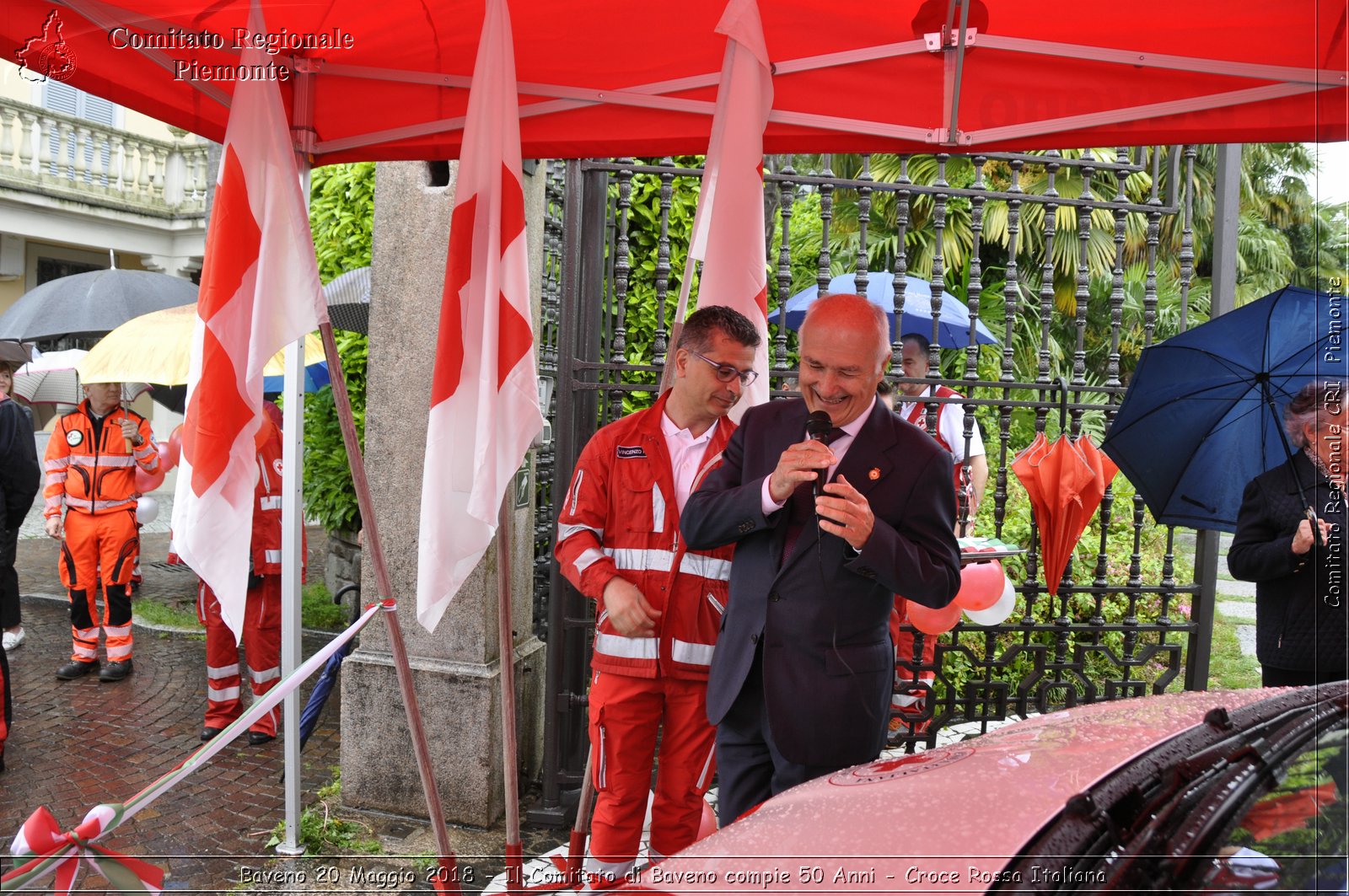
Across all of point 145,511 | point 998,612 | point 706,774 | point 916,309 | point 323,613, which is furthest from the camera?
point 145,511

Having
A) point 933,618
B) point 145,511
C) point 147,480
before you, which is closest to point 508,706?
point 933,618

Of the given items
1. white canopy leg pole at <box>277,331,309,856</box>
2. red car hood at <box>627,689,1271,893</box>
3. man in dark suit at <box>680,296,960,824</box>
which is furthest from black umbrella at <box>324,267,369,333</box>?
red car hood at <box>627,689,1271,893</box>

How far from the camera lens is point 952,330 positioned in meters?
8.66

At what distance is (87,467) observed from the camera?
7078 mm

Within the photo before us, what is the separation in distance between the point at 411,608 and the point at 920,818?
3.54 meters

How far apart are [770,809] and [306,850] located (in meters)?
3.23

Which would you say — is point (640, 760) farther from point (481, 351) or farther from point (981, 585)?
point (981, 585)

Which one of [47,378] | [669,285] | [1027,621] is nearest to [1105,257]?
[669,285]

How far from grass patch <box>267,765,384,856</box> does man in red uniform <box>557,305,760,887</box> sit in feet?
4.67

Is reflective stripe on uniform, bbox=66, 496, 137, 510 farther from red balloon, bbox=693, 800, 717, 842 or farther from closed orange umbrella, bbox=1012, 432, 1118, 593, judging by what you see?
closed orange umbrella, bbox=1012, 432, 1118, 593

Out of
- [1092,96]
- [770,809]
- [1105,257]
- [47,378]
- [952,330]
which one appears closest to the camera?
[770,809]

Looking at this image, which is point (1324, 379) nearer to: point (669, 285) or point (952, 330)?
point (669, 285)

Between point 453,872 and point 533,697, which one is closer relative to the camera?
point 453,872

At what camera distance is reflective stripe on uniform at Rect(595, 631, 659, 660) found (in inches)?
136
